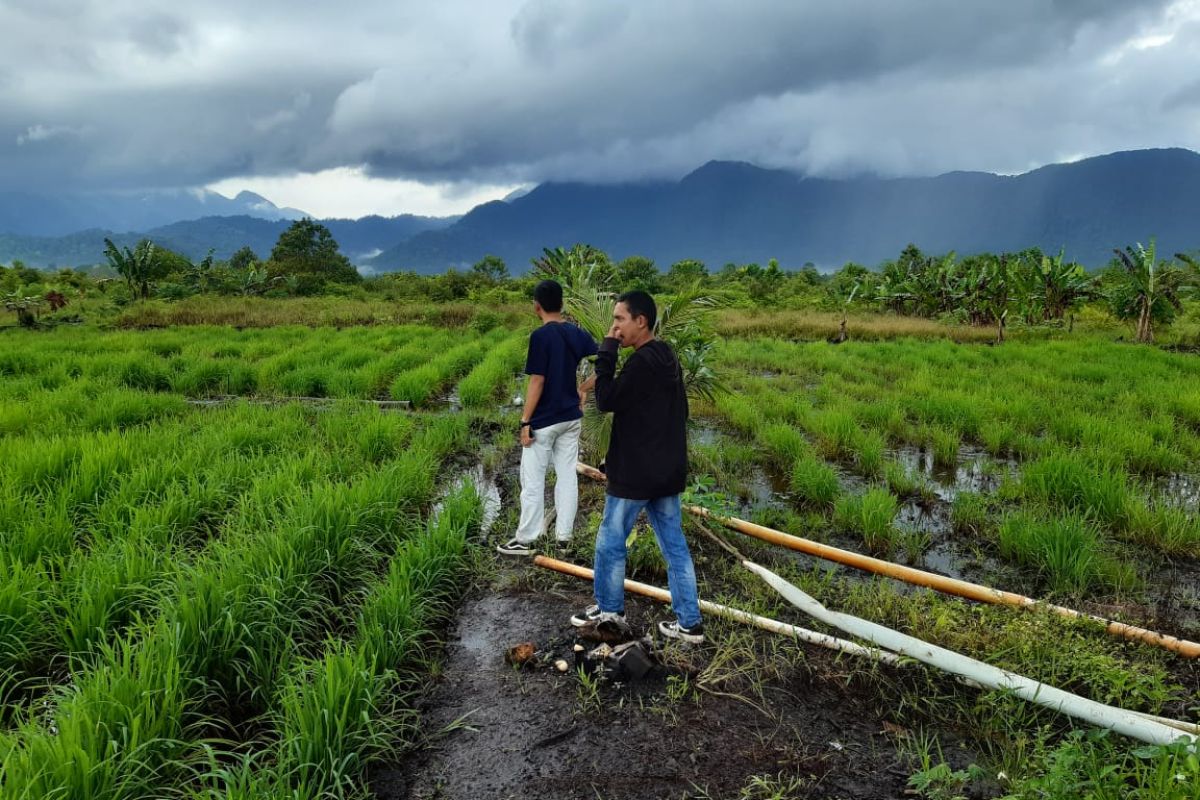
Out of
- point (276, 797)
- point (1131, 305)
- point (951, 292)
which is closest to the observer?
point (276, 797)

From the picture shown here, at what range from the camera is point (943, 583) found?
3.61 meters

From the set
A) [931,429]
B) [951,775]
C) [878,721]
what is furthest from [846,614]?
[931,429]

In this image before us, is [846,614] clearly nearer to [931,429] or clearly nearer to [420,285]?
[931,429]

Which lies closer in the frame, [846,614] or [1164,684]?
[1164,684]

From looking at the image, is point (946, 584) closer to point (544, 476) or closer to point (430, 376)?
point (544, 476)

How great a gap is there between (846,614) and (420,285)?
35.3 m

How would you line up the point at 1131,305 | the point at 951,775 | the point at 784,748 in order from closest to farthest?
the point at 951,775
the point at 784,748
the point at 1131,305

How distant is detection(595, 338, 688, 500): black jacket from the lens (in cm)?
285

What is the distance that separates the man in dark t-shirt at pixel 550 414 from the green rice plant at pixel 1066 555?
3045 millimetres

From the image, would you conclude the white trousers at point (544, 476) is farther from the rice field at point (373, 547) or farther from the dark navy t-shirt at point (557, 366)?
the rice field at point (373, 547)

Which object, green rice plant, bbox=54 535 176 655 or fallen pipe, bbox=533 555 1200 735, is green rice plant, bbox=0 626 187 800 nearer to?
green rice plant, bbox=54 535 176 655

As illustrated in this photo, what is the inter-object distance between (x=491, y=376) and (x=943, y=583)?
24.9 ft

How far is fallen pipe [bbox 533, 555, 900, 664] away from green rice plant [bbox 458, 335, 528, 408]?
5.38 m

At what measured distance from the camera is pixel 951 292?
2192 centimetres
